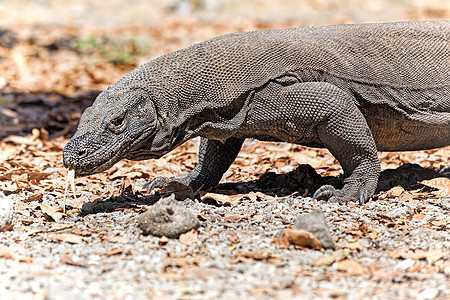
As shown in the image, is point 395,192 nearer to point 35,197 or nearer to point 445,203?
point 445,203

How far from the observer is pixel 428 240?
3.85 metres

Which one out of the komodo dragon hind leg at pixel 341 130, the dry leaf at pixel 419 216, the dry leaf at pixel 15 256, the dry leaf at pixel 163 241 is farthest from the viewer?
the komodo dragon hind leg at pixel 341 130

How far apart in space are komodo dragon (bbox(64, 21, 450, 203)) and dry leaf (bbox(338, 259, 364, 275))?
4.25 feet

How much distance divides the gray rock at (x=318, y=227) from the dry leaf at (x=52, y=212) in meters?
1.83

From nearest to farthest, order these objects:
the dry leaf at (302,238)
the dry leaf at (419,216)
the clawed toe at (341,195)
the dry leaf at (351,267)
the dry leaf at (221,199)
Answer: the dry leaf at (351,267), the dry leaf at (302,238), the dry leaf at (419,216), the clawed toe at (341,195), the dry leaf at (221,199)

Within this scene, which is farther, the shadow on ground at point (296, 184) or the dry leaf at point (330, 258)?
the shadow on ground at point (296, 184)

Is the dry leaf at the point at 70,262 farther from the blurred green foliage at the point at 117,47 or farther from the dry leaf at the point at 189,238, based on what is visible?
the blurred green foliage at the point at 117,47

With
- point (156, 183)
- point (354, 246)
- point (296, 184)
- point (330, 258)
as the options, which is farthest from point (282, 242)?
point (156, 183)

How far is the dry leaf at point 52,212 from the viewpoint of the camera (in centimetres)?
443

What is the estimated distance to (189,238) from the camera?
3.87m

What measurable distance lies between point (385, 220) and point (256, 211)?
958 mm

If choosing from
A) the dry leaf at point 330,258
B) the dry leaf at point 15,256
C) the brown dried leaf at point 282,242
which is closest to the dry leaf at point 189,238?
the brown dried leaf at point 282,242

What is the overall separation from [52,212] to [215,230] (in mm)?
1342

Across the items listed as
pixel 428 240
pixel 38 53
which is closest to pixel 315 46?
pixel 428 240
